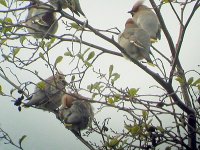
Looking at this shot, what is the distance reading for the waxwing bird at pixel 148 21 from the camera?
11.4ft

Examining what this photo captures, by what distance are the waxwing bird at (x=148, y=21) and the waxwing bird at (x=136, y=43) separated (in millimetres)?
274

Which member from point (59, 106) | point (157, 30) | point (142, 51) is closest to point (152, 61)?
point (142, 51)

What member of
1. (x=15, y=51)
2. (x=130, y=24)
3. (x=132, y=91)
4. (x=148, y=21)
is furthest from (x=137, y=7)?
(x=15, y=51)

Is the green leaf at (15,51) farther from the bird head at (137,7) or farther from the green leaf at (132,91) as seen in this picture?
the bird head at (137,7)

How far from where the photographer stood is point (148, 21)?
11.5 feet

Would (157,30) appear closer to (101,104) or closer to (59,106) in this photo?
(101,104)

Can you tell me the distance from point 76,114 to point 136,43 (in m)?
1.21

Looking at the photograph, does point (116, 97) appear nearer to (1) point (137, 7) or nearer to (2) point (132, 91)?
(2) point (132, 91)

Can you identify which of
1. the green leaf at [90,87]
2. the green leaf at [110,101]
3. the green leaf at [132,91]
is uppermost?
the green leaf at [90,87]

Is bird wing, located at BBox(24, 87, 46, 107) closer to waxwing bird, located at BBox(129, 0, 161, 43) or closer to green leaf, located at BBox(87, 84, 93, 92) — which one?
green leaf, located at BBox(87, 84, 93, 92)

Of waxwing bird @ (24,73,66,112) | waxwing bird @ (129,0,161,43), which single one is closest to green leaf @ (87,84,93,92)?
waxwing bird @ (24,73,66,112)

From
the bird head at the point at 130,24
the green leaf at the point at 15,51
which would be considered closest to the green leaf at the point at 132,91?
the bird head at the point at 130,24

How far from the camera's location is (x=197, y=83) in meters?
2.81

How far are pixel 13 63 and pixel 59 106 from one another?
4.27 ft
